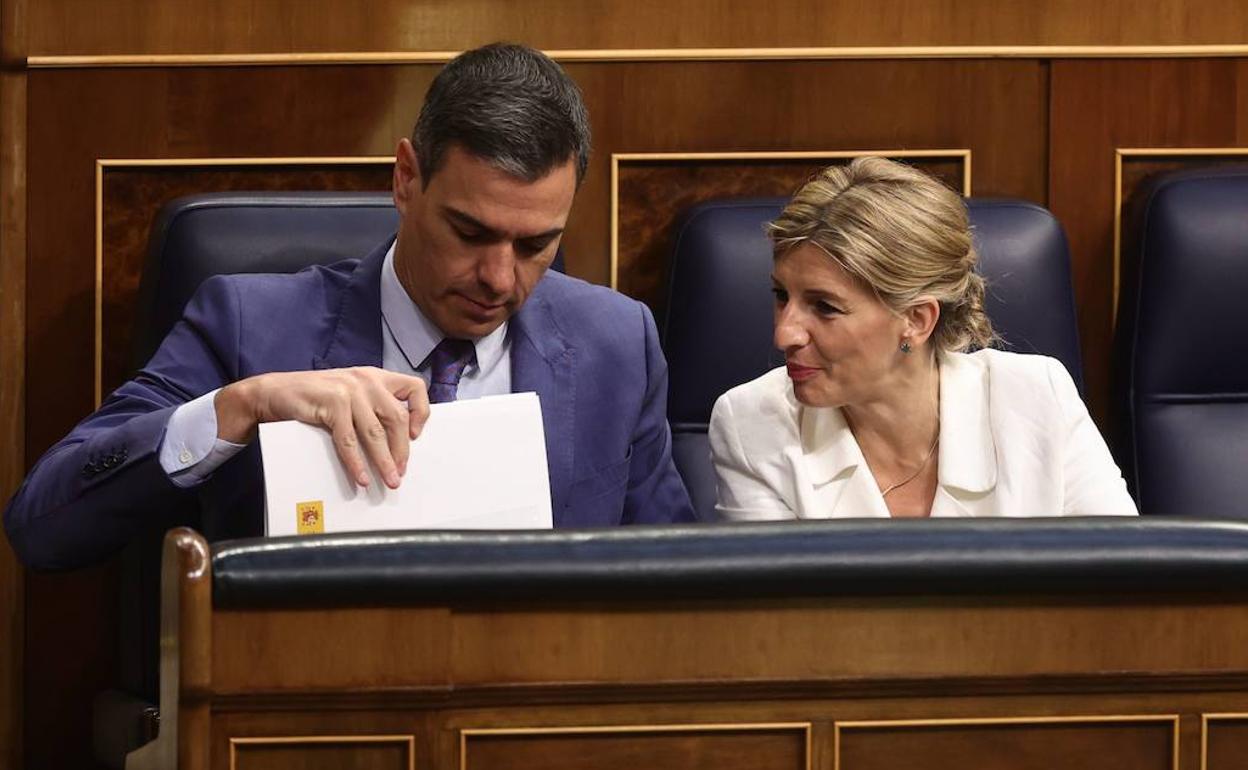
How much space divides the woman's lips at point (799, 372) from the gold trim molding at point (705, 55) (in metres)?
0.50

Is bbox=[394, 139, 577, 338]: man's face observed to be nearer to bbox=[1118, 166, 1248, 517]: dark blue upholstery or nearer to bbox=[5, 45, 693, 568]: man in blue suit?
bbox=[5, 45, 693, 568]: man in blue suit

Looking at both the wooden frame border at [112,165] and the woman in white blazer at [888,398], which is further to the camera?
the wooden frame border at [112,165]

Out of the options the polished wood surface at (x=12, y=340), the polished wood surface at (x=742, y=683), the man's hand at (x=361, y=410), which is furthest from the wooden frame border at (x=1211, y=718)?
the polished wood surface at (x=12, y=340)

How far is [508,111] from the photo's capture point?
146 cm

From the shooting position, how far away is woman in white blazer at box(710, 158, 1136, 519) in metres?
1.78

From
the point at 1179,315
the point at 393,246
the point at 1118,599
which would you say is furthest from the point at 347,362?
the point at 1179,315

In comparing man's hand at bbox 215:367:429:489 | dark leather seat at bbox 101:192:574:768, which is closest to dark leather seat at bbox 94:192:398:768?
dark leather seat at bbox 101:192:574:768

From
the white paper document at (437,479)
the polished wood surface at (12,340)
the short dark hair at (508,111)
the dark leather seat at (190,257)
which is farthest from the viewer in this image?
the polished wood surface at (12,340)

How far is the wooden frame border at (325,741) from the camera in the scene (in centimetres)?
88

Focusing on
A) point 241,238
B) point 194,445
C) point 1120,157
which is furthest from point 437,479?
point 1120,157

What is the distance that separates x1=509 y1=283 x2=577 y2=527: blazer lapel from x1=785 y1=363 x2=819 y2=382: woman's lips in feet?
0.90

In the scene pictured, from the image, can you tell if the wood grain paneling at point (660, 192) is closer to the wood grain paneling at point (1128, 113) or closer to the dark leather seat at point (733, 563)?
the wood grain paneling at point (1128, 113)

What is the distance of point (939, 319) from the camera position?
187cm

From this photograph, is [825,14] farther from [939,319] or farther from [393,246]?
A: [393,246]
